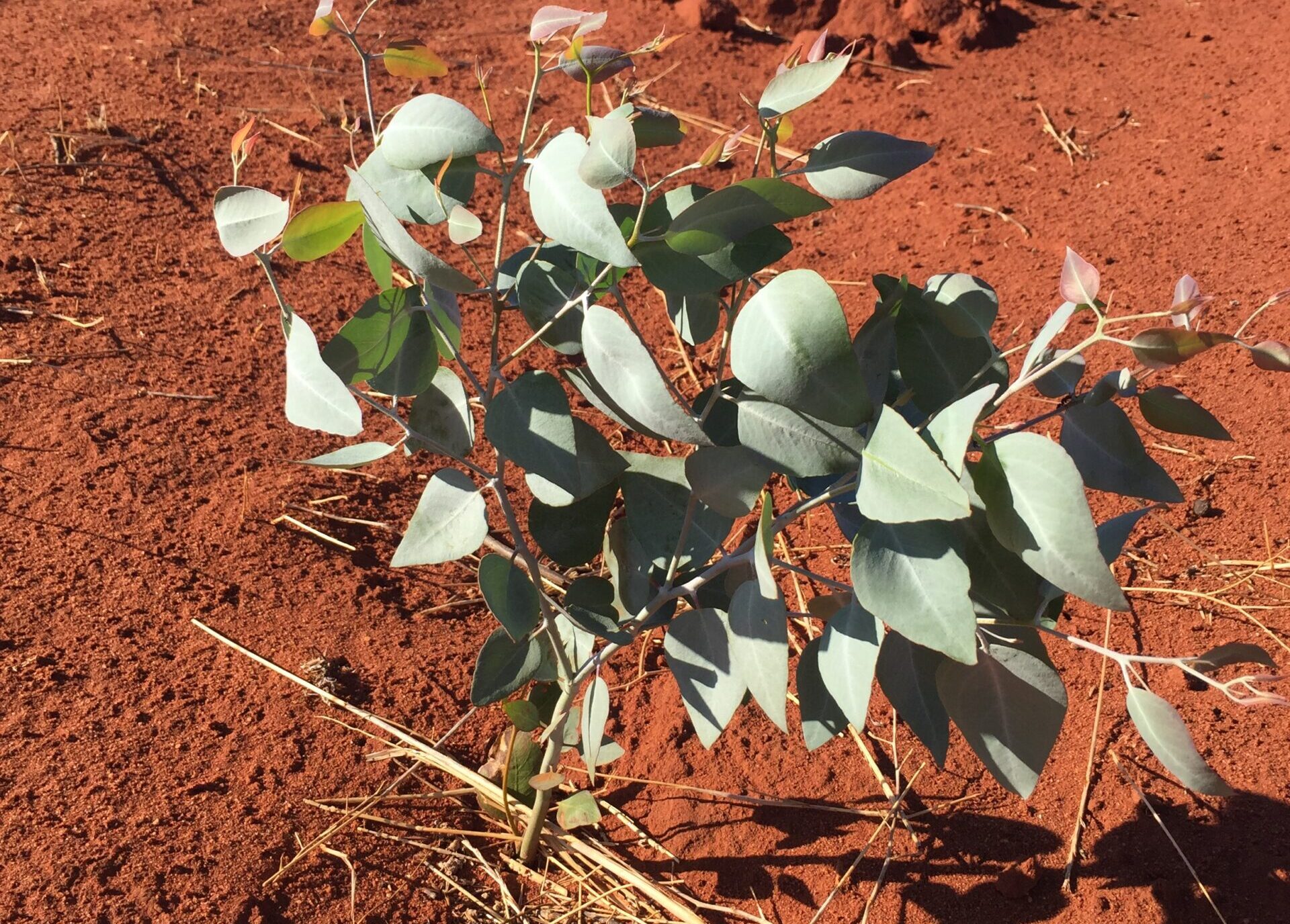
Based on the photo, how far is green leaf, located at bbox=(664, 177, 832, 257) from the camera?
80 centimetres

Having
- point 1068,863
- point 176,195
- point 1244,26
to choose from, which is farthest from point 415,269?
point 1244,26

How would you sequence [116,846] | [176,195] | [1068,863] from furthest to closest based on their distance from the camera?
[176,195] < [1068,863] < [116,846]

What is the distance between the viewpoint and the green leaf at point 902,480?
2.36 feet

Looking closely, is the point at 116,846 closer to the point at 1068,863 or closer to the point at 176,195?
the point at 1068,863

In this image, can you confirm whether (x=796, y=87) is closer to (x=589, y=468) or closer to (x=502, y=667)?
(x=589, y=468)

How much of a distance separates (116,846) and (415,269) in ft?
3.09

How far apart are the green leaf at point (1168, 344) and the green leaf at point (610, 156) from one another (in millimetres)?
383

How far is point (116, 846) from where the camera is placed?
130cm

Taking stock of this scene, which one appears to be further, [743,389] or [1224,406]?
[1224,406]

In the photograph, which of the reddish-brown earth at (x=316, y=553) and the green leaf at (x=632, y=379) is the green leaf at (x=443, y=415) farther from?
the reddish-brown earth at (x=316, y=553)

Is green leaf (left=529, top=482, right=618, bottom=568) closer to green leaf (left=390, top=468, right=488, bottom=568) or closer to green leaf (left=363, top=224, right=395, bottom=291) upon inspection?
green leaf (left=390, top=468, right=488, bottom=568)

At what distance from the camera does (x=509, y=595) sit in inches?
41.1

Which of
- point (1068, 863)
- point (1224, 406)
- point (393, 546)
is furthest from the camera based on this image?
point (1224, 406)

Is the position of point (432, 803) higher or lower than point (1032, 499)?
lower
